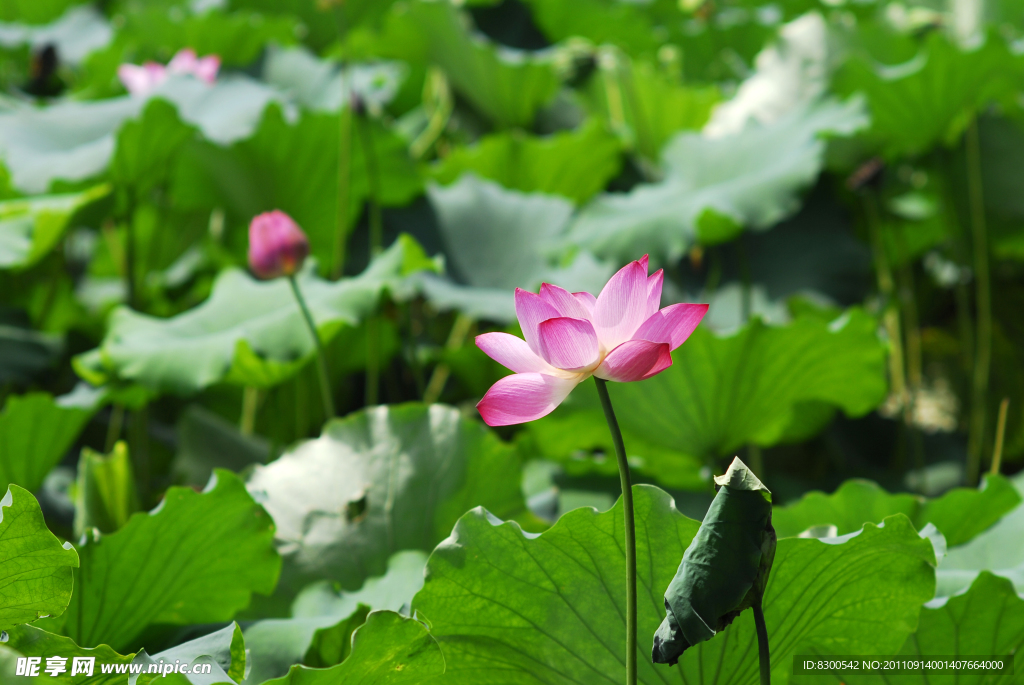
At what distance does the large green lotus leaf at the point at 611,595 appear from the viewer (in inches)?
20.5

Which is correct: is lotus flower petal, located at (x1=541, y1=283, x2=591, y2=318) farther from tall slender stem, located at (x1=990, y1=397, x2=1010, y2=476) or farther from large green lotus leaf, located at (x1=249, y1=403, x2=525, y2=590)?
tall slender stem, located at (x1=990, y1=397, x2=1010, y2=476)

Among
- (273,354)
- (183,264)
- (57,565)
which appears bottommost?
(183,264)

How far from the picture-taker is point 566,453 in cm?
103

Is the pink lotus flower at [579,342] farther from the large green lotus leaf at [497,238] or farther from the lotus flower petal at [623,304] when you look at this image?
the large green lotus leaf at [497,238]

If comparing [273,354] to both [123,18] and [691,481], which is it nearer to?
[691,481]

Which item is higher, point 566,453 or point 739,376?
point 739,376

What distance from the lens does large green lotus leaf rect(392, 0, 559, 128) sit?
1393mm

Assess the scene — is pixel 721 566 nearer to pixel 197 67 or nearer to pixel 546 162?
pixel 546 162

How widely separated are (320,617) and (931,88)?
1016 mm

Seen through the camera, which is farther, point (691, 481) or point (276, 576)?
point (691, 481)

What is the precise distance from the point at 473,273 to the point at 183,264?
695 millimetres

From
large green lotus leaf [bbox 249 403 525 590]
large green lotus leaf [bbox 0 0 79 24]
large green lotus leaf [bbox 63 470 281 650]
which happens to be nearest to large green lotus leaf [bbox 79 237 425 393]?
large green lotus leaf [bbox 249 403 525 590]

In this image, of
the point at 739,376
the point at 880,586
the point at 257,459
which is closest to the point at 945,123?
the point at 739,376

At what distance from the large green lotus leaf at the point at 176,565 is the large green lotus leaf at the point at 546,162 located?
0.87 m
